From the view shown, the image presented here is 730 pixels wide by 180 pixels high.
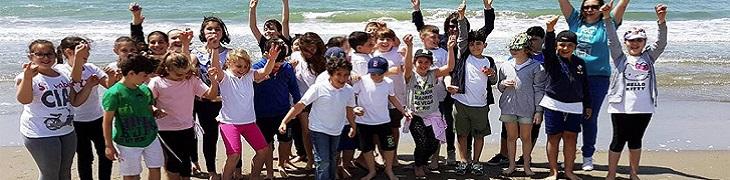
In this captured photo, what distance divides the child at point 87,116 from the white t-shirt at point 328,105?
155 cm

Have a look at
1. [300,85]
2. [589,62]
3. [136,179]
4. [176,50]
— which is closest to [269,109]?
[300,85]

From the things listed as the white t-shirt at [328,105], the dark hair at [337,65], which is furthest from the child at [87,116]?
the dark hair at [337,65]

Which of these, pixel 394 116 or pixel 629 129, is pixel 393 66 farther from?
pixel 629 129

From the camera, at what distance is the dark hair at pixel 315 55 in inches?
266

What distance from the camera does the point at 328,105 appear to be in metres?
6.16

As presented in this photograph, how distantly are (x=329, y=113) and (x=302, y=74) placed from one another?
2.84ft

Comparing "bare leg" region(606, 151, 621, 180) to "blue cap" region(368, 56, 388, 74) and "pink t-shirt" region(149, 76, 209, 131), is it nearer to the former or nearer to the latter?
"blue cap" region(368, 56, 388, 74)

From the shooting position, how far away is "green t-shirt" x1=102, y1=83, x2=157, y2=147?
17.6ft

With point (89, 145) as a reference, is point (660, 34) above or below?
above

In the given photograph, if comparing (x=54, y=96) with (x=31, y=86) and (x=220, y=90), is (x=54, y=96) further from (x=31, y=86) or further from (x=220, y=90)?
(x=220, y=90)

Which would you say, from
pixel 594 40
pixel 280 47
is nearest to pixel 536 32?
pixel 594 40

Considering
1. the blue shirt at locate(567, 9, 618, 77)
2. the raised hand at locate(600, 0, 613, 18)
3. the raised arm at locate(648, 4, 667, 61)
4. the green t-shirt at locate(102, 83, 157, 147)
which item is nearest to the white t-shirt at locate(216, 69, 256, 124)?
the green t-shirt at locate(102, 83, 157, 147)

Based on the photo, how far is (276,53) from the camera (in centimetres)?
627

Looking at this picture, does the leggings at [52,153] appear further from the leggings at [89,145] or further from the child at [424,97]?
the child at [424,97]
